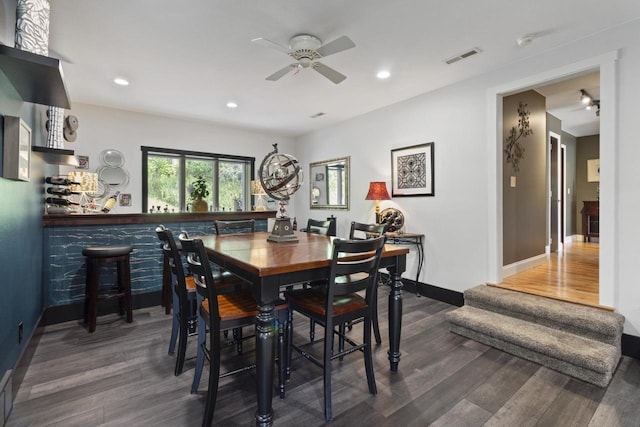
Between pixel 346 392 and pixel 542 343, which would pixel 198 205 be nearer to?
pixel 346 392

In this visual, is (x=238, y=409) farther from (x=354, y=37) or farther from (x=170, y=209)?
(x=170, y=209)

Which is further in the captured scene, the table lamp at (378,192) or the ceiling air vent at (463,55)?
the table lamp at (378,192)

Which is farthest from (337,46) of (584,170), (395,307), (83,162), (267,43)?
(584,170)

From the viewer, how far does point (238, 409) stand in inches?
68.2

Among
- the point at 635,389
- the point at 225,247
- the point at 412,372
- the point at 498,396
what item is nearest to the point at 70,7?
the point at 225,247

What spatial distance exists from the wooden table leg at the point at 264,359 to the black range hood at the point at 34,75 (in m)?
1.65

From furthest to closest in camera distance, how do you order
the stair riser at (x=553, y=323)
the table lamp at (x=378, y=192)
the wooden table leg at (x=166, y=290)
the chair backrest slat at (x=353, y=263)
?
the table lamp at (x=378, y=192), the wooden table leg at (x=166, y=290), the stair riser at (x=553, y=323), the chair backrest slat at (x=353, y=263)

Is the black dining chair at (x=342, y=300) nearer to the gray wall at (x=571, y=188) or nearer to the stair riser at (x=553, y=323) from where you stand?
the stair riser at (x=553, y=323)

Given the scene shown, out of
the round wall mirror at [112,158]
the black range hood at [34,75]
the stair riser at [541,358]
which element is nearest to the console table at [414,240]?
the stair riser at [541,358]

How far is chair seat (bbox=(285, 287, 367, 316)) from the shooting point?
5.84 feet

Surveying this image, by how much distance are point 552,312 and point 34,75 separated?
12.8 ft

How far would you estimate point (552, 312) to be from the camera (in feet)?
8.22

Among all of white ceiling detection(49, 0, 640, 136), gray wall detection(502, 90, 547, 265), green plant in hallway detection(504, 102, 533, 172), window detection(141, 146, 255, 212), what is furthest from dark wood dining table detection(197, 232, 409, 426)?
window detection(141, 146, 255, 212)

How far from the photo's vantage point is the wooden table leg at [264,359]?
1.49 m
